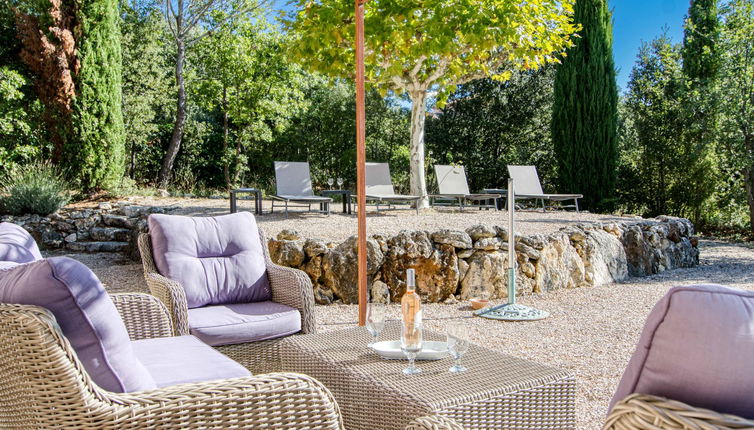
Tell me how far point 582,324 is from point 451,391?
2.64 meters

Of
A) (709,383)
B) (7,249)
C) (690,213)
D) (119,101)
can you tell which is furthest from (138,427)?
(690,213)

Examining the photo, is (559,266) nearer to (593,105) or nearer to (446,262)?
(446,262)

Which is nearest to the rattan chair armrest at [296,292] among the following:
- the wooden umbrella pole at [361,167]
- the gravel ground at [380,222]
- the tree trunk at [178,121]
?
the wooden umbrella pole at [361,167]

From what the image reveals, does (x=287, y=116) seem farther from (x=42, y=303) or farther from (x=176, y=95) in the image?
(x=42, y=303)

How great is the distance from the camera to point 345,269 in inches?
180

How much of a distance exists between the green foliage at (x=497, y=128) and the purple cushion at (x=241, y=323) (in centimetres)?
1081

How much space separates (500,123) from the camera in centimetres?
1334

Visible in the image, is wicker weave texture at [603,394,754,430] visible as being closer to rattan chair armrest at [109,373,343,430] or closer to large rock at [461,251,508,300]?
rattan chair armrest at [109,373,343,430]

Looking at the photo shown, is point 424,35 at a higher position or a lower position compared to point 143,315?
higher

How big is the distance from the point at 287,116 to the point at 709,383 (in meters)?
12.8

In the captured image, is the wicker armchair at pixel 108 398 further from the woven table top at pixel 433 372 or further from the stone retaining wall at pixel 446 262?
the stone retaining wall at pixel 446 262

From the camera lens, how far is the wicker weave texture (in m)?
0.78

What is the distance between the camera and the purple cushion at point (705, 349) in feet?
2.76

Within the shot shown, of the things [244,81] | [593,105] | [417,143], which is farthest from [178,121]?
[593,105]
